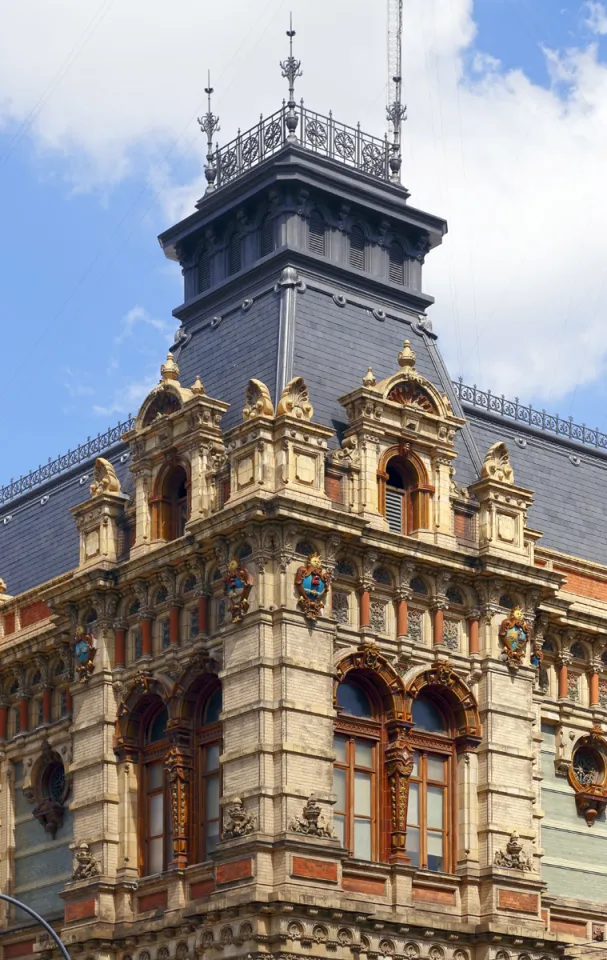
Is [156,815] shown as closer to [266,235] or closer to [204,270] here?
[266,235]

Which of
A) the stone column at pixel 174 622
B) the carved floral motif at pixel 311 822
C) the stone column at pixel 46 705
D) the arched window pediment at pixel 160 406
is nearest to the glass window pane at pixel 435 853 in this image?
the carved floral motif at pixel 311 822

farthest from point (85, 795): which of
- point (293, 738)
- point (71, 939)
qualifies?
point (293, 738)

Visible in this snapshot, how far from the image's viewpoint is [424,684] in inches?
2077

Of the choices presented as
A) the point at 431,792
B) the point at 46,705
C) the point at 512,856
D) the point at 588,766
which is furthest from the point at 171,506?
the point at 588,766

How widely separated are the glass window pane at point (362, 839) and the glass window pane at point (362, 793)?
27 centimetres

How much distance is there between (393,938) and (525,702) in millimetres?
7822

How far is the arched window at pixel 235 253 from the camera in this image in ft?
201

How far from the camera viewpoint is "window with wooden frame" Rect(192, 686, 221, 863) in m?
51.2

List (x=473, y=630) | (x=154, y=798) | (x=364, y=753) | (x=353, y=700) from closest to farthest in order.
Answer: (x=364, y=753) → (x=353, y=700) → (x=154, y=798) → (x=473, y=630)

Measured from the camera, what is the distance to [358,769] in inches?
2021

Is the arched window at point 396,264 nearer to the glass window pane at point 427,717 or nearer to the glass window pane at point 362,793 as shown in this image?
the glass window pane at point 427,717

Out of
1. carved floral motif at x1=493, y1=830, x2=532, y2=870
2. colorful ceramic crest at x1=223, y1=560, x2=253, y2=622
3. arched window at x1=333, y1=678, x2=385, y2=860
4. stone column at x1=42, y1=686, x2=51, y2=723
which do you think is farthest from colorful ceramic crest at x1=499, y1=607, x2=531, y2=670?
stone column at x1=42, y1=686, x2=51, y2=723

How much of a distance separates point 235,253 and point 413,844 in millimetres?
19166

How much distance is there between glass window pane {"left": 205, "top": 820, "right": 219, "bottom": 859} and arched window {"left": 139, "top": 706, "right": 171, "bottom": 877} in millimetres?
1388
